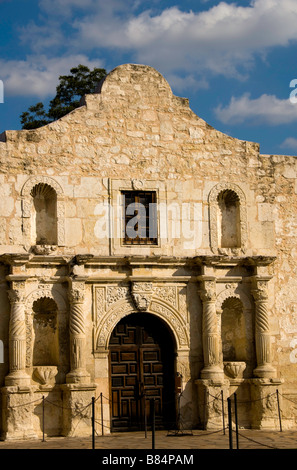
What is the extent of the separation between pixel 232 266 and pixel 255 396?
2899 millimetres

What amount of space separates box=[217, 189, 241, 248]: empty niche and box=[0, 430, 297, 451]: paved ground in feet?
14.1

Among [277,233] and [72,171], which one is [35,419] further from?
[277,233]

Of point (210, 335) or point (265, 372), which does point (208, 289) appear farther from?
point (265, 372)

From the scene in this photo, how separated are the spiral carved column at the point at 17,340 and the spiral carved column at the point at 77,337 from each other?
3.18ft

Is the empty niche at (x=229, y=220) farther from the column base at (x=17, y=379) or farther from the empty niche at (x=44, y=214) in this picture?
the column base at (x=17, y=379)

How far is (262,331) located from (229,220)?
2649 mm

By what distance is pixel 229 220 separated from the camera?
19906 millimetres

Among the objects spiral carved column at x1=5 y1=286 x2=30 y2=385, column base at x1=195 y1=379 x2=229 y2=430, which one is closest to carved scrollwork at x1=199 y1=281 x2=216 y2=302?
column base at x1=195 y1=379 x2=229 y2=430

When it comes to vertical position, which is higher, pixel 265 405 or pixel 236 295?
pixel 236 295

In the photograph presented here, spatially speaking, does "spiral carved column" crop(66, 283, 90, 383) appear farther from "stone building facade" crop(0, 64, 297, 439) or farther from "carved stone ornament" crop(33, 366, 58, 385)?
"carved stone ornament" crop(33, 366, 58, 385)

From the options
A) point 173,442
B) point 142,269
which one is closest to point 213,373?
point 173,442

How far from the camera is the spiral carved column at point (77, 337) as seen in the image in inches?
699

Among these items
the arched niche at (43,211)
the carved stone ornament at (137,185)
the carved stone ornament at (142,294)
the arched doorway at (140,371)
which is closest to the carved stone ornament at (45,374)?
the arched doorway at (140,371)

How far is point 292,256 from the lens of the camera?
65.5 feet
